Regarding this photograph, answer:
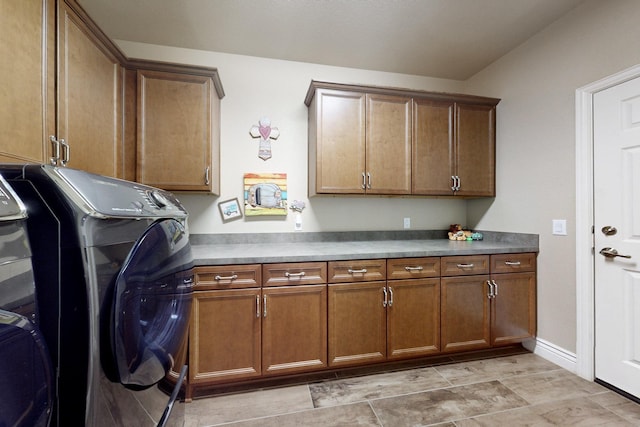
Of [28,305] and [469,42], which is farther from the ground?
Result: [469,42]

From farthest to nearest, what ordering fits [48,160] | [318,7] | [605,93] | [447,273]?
[447,273] → [318,7] → [605,93] → [48,160]

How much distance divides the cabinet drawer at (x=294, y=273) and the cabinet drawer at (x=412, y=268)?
20.0 inches

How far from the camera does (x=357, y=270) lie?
1.90 metres

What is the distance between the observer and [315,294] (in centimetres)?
183

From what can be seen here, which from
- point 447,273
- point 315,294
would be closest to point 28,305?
point 315,294

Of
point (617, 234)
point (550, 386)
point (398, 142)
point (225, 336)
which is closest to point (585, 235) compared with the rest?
point (617, 234)

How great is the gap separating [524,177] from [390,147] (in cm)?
120

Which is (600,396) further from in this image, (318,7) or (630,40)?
(318,7)

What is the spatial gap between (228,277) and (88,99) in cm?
131

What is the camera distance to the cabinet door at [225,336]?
168cm

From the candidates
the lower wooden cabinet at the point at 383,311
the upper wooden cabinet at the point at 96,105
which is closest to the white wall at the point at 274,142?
the upper wooden cabinet at the point at 96,105

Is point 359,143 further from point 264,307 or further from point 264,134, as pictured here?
point 264,307

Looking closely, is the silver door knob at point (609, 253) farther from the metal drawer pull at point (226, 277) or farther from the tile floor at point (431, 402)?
the metal drawer pull at point (226, 277)

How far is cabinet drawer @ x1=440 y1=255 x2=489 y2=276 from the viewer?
2.05 metres
